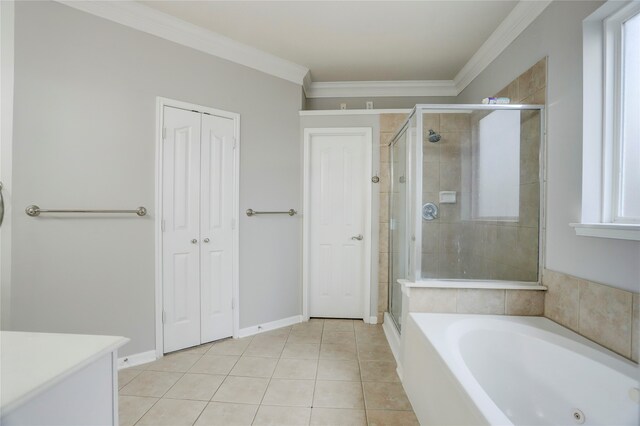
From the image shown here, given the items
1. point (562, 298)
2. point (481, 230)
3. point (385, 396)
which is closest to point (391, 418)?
point (385, 396)

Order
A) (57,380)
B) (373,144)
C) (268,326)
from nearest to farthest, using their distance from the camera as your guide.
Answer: (57,380) < (268,326) < (373,144)

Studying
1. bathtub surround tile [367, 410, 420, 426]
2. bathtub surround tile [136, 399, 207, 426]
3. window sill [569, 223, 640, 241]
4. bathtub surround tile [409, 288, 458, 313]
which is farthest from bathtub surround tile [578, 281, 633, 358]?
bathtub surround tile [136, 399, 207, 426]

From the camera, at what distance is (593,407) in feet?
3.61

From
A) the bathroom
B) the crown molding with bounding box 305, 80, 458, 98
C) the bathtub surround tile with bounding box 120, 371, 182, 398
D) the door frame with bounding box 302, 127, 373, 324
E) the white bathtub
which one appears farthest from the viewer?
the crown molding with bounding box 305, 80, 458, 98

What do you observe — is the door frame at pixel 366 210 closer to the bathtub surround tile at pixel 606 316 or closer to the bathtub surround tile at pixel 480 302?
the bathtub surround tile at pixel 480 302

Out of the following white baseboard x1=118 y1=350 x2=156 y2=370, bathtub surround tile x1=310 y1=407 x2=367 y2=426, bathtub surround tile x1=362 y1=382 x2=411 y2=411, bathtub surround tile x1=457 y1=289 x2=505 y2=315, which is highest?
bathtub surround tile x1=457 y1=289 x2=505 y2=315

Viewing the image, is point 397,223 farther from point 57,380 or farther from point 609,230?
point 57,380

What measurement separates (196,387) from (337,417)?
91 centimetres

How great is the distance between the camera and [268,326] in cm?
262

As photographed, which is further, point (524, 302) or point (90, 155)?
point (90, 155)

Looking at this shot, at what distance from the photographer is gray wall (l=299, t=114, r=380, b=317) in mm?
2795

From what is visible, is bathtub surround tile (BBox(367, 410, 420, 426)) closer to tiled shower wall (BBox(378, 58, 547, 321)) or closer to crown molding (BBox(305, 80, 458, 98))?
tiled shower wall (BBox(378, 58, 547, 321))

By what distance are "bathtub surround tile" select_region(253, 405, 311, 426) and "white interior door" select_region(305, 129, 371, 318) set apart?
1.38 metres

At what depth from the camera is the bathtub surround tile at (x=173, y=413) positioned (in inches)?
57.2
